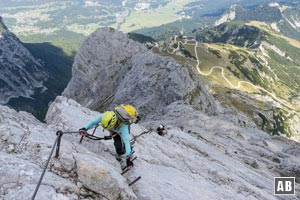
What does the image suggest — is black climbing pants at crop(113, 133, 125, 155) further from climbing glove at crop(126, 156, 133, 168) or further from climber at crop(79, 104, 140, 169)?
climbing glove at crop(126, 156, 133, 168)

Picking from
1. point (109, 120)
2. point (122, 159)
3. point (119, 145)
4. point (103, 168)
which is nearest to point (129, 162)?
point (122, 159)

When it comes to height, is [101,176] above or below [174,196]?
above

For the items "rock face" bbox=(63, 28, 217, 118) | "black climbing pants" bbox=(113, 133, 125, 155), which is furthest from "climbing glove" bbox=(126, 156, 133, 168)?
"rock face" bbox=(63, 28, 217, 118)

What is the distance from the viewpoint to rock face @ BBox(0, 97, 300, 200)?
1827cm

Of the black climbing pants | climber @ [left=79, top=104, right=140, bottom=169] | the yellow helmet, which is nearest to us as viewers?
climber @ [left=79, top=104, right=140, bottom=169]

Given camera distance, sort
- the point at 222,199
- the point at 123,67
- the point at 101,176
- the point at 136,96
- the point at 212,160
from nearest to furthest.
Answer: the point at 101,176, the point at 222,199, the point at 212,160, the point at 136,96, the point at 123,67

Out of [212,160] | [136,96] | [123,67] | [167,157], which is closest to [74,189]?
[167,157]

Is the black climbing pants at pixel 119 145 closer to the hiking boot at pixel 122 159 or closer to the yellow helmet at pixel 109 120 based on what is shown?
the hiking boot at pixel 122 159

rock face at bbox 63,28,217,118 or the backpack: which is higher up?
Answer: the backpack

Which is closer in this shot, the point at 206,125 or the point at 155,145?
the point at 155,145

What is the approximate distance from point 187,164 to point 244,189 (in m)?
5.26

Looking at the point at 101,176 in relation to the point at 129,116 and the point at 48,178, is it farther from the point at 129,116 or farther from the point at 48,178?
the point at 129,116

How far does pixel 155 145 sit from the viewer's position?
33156 mm

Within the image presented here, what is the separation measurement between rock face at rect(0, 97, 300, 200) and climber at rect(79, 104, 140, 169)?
0.99 metres
